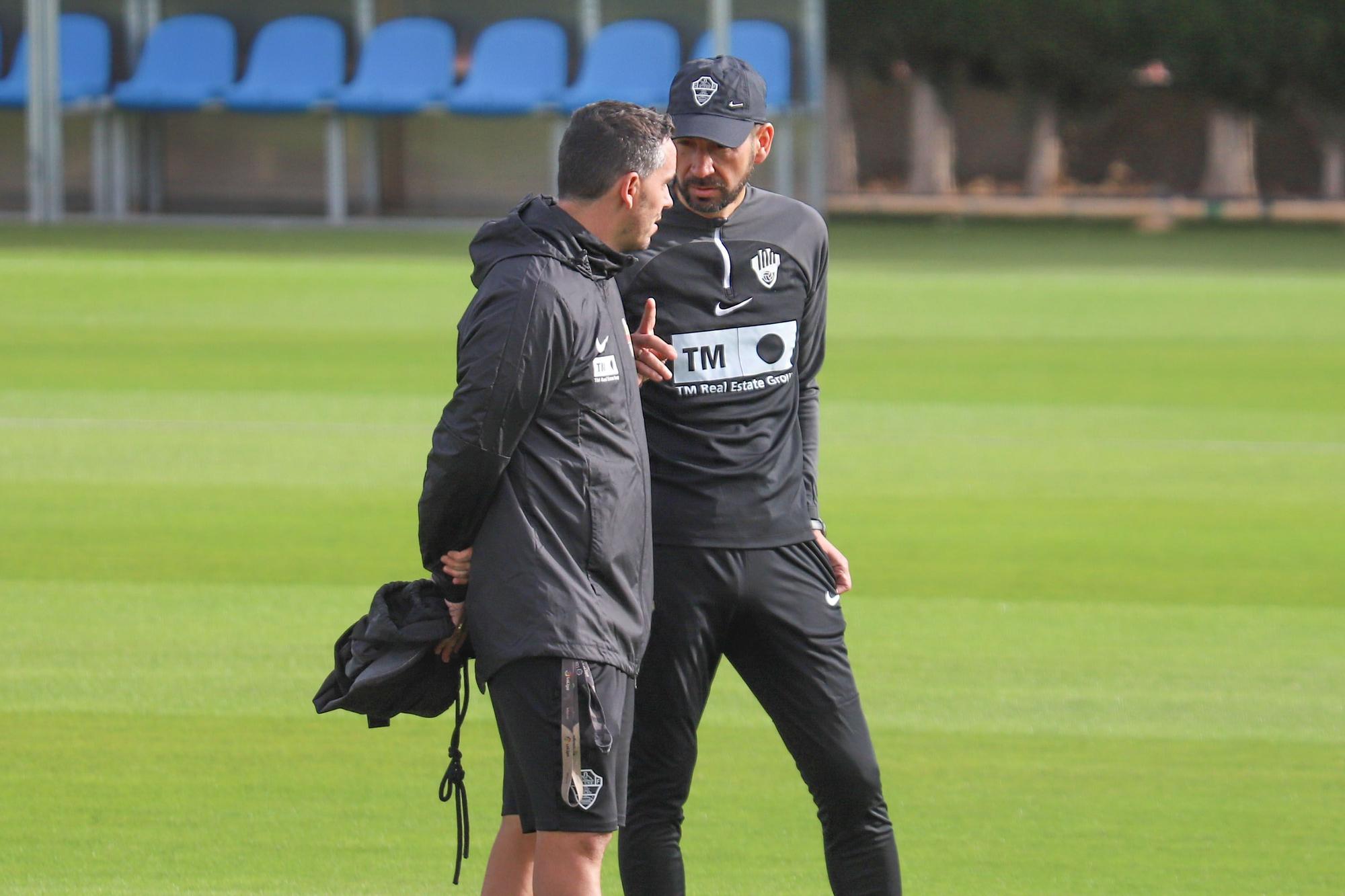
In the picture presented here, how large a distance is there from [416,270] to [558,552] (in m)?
17.0

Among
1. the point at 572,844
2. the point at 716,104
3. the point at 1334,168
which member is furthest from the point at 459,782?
the point at 1334,168

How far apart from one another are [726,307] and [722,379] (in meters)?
0.16

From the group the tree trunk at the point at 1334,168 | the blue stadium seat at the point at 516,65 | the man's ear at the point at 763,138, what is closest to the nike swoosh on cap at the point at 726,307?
the man's ear at the point at 763,138

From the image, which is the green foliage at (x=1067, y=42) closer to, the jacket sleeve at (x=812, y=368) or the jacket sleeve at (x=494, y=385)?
the jacket sleeve at (x=812, y=368)

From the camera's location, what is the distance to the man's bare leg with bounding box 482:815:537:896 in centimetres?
411

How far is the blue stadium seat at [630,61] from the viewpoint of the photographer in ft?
85.8

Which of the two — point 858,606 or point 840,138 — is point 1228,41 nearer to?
point 840,138

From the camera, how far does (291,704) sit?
6359mm

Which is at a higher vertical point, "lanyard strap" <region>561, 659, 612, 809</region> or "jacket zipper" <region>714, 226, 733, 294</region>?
"jacket zipper" <region>714, 226, 733, 294</region>

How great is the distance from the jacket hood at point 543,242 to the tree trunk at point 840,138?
3547 cm

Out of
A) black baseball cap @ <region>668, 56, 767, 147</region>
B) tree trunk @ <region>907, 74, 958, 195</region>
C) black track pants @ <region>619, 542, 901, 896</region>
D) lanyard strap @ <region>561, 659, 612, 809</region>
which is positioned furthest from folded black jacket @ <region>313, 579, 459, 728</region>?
tree trunk @ <region>907, 74, 958, 195</region>

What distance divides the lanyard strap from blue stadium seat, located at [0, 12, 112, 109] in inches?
975

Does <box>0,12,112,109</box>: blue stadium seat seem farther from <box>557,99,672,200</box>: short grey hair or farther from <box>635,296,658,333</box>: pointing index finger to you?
<box>557,99,672,200</box>: short grey hair

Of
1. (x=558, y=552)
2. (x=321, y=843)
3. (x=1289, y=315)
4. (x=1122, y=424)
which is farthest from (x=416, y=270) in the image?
(x=558, y=552)
